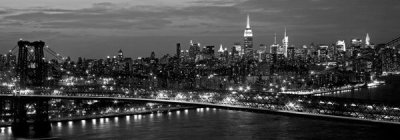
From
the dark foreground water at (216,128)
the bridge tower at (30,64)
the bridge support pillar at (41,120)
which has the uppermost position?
the bridge tower at (30,64)

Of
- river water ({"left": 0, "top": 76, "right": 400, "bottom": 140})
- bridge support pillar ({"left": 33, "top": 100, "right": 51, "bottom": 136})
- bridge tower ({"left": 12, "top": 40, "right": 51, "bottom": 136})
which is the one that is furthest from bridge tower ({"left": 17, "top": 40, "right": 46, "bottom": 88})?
river water ({"left": 0, "top": 76, "right": 400, "bottom": 140})

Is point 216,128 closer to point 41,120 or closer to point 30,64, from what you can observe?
point 41,120

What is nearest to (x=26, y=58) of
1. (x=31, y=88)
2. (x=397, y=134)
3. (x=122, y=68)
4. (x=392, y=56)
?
(x=31, y=88)

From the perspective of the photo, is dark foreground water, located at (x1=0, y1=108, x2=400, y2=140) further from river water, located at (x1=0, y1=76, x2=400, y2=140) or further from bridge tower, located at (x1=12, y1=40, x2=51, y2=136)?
bridge tower, located at (x1=12, y1=40, x2=51, y2=136)

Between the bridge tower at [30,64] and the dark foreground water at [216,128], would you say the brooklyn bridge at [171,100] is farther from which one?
the dark foreground water at [216,128]

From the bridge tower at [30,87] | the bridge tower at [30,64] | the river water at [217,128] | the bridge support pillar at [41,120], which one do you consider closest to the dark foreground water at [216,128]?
the river water at [217,128]

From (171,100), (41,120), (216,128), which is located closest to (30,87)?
(41,120)

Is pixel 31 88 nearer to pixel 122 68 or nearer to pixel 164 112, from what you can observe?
pixel 164 112
